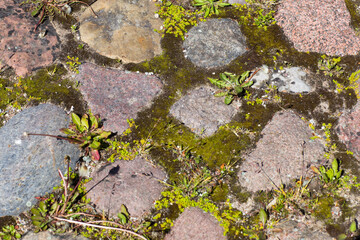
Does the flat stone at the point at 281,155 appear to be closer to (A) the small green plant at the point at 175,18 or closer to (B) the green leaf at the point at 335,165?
(B) the green leaf at the point at 335,165

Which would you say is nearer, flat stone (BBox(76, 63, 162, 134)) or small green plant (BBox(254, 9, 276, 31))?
flat stone (BBox(76, 63, 162, 134))

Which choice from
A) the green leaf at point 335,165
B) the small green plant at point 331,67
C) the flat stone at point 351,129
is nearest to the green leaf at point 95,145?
the green leaf at point 335,165

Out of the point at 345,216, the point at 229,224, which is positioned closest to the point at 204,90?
the point at 229,224

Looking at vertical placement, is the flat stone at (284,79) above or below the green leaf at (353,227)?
above

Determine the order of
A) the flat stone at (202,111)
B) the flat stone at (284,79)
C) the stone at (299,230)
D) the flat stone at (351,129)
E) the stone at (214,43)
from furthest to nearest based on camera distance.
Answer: the stone at (214,43), the flat stone at (284,79), the flat stone at (202,111), the flat stone at (351,129), the stone at (299,230)

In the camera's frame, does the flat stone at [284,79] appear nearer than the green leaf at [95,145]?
No

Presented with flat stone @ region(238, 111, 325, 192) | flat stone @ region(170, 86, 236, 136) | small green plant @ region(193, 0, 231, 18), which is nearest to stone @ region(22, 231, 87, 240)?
flat stone @ region(170, 86, 236, 136)

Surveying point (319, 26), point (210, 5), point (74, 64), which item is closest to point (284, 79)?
point (319, 26)

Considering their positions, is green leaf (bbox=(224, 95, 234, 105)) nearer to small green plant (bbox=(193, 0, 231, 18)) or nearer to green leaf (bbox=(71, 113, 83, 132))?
small green plant (bbox=(193, 0, 231, 18))
